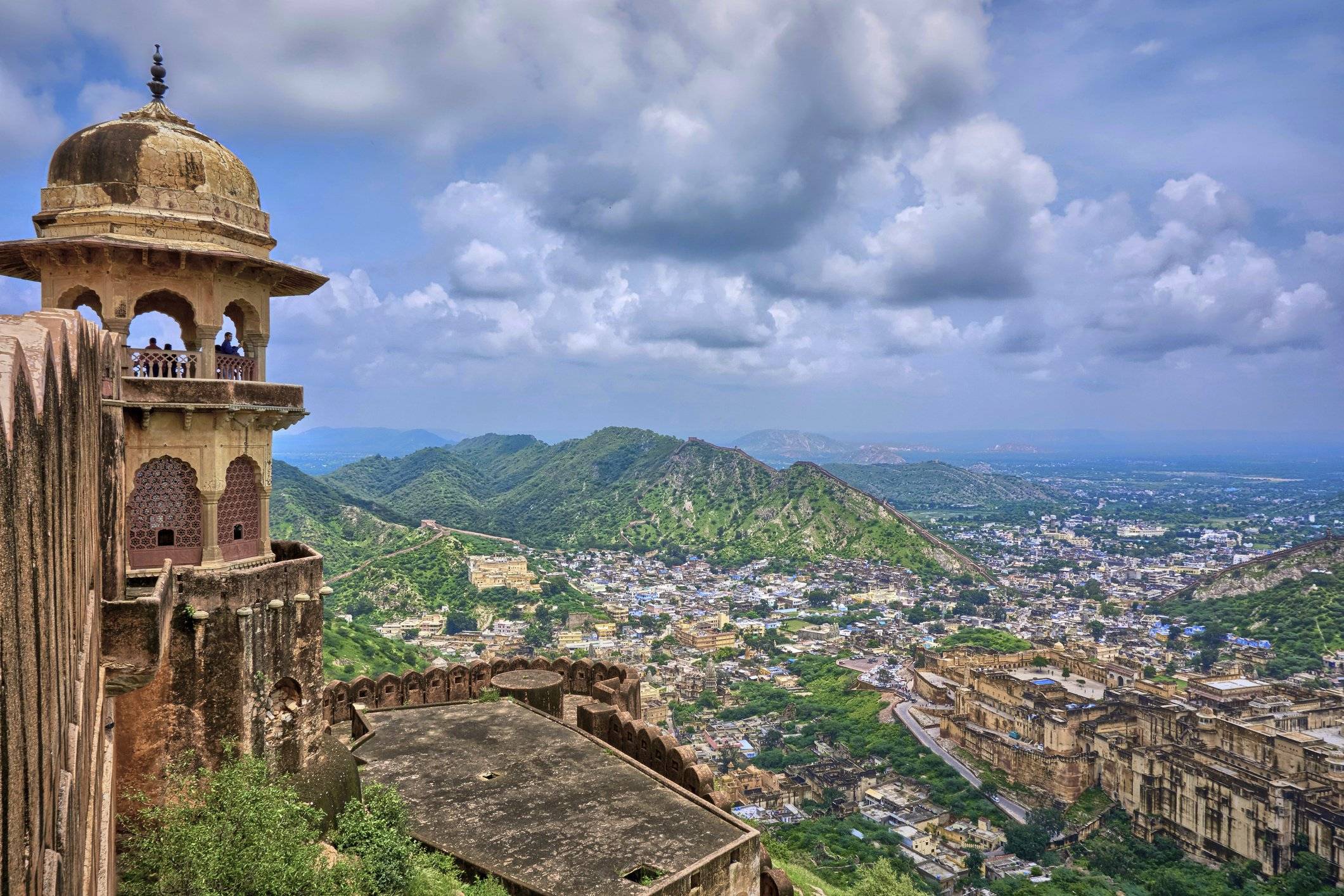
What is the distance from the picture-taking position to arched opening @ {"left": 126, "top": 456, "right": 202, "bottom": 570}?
10055 millimetres

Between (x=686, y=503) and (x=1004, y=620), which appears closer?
(x=1004, y=620)

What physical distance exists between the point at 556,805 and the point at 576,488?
15541 centimetres

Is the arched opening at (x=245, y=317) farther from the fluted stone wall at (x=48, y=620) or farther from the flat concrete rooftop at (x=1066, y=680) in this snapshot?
the flat concrete rooftop at (x=1066, y=680)

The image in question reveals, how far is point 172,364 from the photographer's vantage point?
10.2m

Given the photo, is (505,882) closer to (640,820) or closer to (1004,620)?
(640,820)

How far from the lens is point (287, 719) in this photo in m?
10.6

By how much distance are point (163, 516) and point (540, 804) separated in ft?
20.8

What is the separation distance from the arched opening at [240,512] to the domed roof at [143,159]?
348cm

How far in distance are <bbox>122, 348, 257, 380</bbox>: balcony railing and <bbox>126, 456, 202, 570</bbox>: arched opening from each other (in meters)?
1.05

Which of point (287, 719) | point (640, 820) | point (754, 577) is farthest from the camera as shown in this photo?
point (754, 577)

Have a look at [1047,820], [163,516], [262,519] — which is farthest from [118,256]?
[1047,820]

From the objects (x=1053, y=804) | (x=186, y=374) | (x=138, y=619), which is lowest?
(x=1053, y=804)

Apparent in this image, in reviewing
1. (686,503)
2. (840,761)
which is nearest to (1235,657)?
(840,761)

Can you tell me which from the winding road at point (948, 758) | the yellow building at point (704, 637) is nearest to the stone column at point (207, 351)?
the winding road at point (948, 758)
